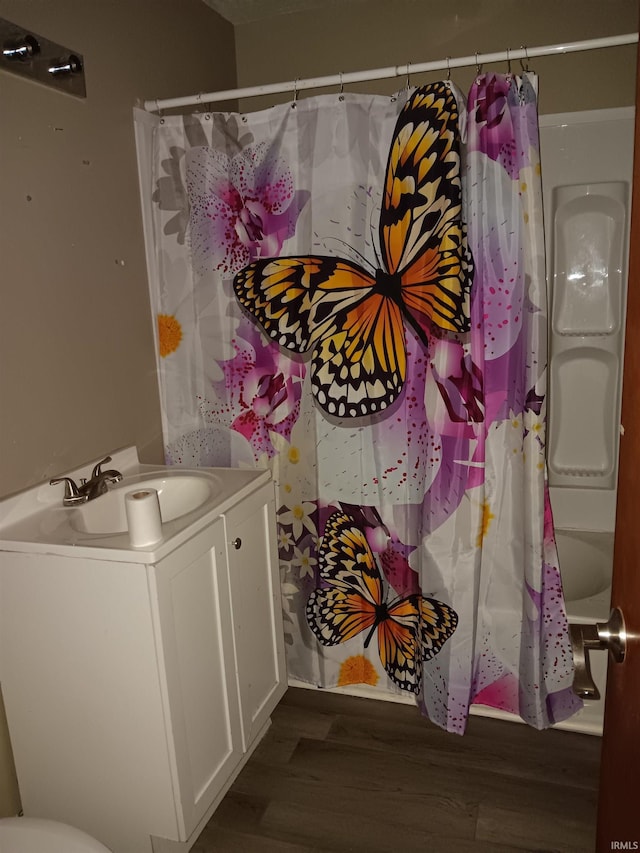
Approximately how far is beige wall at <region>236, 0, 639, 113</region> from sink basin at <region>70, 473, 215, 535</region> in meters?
1.49

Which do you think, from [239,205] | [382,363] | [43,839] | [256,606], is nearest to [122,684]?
[43,839]

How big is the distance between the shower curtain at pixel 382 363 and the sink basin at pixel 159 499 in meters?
0.32

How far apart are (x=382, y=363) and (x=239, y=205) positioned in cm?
65

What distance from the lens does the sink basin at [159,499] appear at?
5.15 ft

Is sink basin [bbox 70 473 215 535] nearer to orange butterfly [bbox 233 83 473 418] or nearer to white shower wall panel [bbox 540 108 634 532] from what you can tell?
orange butterfly [bbox 233 83 473 418]

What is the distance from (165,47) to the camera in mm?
2006

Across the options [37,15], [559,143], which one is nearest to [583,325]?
[559,143]

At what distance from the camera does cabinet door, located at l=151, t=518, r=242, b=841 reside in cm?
134

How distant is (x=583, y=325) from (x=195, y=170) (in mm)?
1549

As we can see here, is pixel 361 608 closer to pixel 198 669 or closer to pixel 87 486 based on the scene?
pixel 198 669

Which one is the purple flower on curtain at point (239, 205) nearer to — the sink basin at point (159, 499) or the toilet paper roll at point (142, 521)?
the sink basin at point (159, 499)

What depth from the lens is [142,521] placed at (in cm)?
130

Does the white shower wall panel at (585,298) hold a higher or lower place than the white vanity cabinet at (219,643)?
higher

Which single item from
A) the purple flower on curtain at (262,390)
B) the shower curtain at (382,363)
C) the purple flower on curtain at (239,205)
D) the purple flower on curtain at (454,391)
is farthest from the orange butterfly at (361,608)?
the purple flower on curtain at (239,205)
